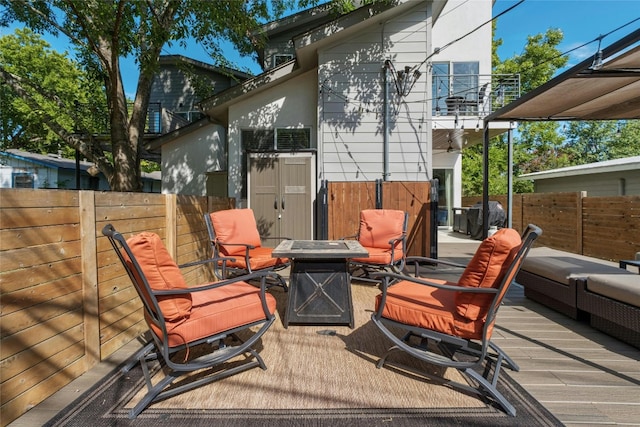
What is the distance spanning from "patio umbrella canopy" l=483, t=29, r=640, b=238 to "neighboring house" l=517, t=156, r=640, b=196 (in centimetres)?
619

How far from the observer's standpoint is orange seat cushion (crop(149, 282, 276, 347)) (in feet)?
6.49

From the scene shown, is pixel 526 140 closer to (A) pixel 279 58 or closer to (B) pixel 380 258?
(A) pixel 279 58

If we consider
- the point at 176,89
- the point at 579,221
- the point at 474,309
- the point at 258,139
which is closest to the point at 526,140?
the point at 579,221

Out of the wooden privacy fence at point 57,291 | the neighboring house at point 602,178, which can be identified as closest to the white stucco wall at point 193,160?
the wooden privacy fence at point 57,291

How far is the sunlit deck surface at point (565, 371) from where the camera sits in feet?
6.23

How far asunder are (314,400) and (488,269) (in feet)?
4.62

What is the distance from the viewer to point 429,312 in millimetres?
2168

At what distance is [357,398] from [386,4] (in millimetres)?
6621

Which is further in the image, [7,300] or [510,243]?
[510,243]

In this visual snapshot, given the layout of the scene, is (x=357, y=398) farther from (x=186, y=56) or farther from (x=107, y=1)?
(x=186, y=56)

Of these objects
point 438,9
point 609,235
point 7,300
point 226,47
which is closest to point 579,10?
point 438,9

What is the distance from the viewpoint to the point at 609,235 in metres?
6.33

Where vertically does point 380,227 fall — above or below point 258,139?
below

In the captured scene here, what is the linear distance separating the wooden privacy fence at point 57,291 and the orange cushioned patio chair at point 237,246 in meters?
1.06
